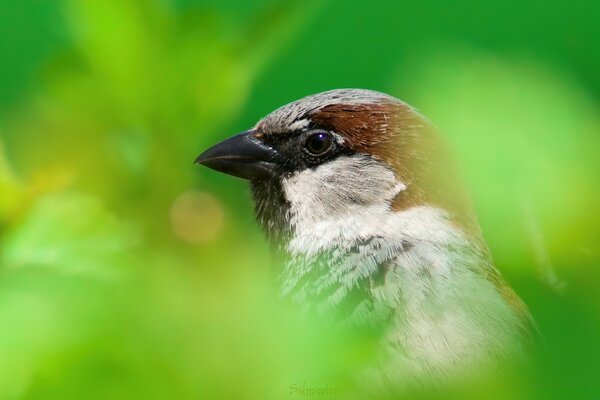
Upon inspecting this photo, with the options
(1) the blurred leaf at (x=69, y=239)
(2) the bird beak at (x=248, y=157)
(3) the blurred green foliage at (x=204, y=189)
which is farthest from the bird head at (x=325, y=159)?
(1) the blurred leaf at (x=69, y=239)

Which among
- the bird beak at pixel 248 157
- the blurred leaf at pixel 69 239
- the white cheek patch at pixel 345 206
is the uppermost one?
the bird beak at pixel 248 157

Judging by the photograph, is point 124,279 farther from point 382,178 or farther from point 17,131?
point 382,178

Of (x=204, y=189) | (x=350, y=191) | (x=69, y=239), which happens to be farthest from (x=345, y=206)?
→ (x=69, y=239)

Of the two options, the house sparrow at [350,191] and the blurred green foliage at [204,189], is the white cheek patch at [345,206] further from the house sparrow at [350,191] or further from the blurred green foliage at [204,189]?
the blurred green foliage at [204,189]

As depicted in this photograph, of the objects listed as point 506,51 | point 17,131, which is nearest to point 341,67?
point 17,131

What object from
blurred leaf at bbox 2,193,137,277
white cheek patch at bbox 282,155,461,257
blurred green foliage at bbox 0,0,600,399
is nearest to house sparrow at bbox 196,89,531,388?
white cheek patch at bbox 282,155,461,257
